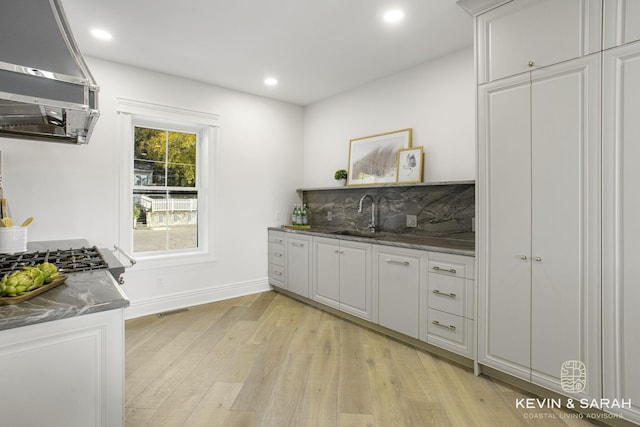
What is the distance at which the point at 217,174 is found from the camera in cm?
401

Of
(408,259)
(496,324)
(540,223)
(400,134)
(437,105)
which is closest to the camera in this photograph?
(540,223)

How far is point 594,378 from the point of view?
5.94 ft

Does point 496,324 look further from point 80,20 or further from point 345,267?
point 80,20

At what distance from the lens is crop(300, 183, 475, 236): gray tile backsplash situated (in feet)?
10.1

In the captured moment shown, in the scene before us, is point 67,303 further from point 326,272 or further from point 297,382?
point 326,272

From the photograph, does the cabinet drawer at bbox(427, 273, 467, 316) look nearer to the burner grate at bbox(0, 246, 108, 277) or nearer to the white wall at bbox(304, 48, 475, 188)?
the white wall at bbox(304, 48, 475, 188)

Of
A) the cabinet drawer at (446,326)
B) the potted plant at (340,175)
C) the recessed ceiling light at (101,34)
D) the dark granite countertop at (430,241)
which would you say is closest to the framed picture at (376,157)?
the potted plant at (340,175)

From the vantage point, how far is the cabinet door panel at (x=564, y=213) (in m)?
1.80

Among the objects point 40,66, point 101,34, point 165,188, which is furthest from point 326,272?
point 101,34

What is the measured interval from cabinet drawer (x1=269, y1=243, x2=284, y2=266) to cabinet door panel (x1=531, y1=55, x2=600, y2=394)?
2.87 meters

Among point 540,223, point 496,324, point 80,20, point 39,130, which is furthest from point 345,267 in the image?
point 80,20

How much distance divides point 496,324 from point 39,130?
3373 mm

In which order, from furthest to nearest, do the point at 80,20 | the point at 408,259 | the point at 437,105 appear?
the point at 437,105, the point at 408,259, the point at 80,20

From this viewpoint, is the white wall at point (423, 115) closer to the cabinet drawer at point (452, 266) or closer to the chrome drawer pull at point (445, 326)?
the cabinet drawer at point (452, 266)
